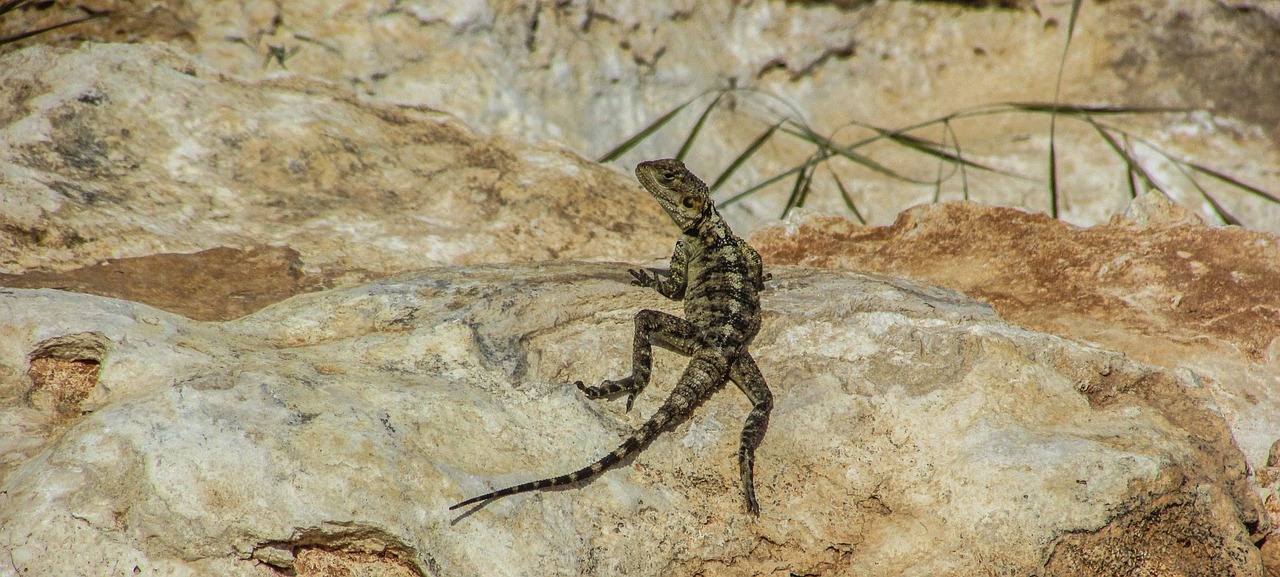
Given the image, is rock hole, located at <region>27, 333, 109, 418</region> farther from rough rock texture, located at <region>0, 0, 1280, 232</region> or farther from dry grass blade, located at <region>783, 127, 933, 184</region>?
dry grass blade, located at <region>783, 127, 933, 184</region>

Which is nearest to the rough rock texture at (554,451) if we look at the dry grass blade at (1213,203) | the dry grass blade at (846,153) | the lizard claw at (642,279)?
the lizard claw at (642,279)

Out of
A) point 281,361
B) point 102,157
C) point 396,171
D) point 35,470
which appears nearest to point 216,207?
point 102,157

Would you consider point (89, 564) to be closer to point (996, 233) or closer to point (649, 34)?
point (996, 233)

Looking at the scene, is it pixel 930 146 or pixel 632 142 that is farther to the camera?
pixel 930 146

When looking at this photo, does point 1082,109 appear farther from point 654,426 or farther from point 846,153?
point 654,426

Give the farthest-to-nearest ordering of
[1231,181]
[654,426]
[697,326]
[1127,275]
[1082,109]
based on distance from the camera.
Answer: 1. [1082,109]
2. [1231,181]
3. [1127,275]
4. [697,326]
5. [654,426]

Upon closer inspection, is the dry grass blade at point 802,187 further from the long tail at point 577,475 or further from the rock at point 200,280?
the long tail at point 577,475

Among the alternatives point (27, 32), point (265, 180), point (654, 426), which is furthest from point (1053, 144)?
point (27, 32)

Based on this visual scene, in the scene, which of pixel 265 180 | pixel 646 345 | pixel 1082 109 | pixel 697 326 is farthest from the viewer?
pixel 1082 109
